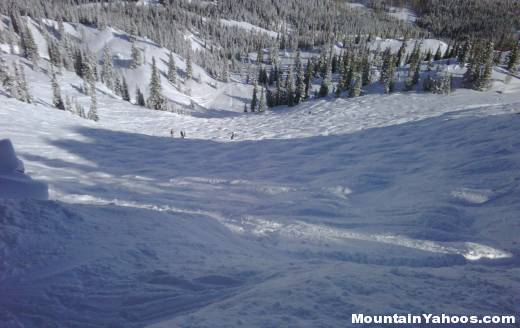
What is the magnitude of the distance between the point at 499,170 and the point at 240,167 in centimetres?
1821

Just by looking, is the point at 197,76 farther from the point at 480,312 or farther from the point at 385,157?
the point at 480,312

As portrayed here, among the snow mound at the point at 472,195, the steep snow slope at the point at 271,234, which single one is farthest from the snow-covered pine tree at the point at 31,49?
the snow mound at the point at 472,195

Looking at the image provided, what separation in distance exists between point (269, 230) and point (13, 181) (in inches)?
351

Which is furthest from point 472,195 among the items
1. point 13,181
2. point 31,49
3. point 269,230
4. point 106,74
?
point 31,49

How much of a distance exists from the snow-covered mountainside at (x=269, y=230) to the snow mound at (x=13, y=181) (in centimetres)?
146

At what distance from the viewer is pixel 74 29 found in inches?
4515

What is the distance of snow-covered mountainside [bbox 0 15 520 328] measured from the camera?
5.11 meters

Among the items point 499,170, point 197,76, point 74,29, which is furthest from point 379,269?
point 74,29

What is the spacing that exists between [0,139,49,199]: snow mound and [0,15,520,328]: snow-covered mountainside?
1456 mm

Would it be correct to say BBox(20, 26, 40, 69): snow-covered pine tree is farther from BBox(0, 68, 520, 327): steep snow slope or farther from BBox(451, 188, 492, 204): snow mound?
BBox(451, 188, 492, 204): snow mound

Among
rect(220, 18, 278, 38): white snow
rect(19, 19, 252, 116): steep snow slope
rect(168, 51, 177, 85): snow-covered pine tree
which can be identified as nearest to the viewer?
rect(19, 19, 252, 116): steep snow slope

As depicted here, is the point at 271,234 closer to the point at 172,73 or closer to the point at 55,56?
the point at 55,56

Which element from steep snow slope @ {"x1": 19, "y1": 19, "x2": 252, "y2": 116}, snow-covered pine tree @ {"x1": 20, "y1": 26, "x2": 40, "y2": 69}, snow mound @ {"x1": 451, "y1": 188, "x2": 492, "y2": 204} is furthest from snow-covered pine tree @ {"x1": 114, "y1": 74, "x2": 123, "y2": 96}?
snow mound @ {"x1": 451, "y1": 188, "x2": 492, "y2": 204}

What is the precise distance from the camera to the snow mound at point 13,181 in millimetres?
8969
